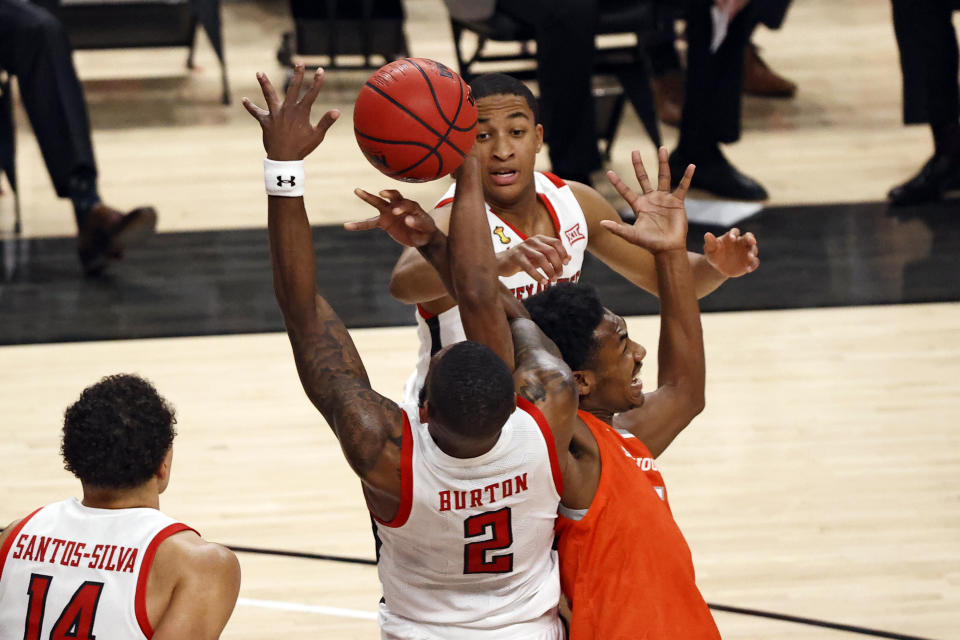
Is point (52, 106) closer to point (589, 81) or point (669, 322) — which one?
point (589, 81)

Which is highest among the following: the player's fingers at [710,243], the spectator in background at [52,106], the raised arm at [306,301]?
the raised arm at [306,301]

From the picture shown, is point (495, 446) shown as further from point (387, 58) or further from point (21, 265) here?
point (387, 58)

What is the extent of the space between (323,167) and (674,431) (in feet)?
18.4

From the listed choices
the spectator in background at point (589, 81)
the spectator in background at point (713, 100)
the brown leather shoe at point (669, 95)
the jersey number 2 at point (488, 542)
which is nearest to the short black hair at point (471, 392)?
the jersey number 2 at point (488, 542)

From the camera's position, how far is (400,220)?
272 cm

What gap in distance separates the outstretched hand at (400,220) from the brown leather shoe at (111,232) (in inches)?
153

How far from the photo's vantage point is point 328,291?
6.39 metres

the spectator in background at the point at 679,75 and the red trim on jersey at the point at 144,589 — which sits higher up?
the red trim on jersey at the point at 144,589

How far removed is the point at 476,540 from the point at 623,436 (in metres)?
0.56

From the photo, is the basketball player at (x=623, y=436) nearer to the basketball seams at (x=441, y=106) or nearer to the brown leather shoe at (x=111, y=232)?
the basketball seams at (x=441, y=106)

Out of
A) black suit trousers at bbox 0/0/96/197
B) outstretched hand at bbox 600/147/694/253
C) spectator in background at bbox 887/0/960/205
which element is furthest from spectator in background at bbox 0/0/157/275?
spectator in background at bbox 887/0/960/205

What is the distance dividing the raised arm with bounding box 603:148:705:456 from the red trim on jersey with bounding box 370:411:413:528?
754 millimetres

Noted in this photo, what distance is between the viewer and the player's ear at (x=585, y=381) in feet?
9.43

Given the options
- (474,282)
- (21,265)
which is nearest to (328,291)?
(21,265)
